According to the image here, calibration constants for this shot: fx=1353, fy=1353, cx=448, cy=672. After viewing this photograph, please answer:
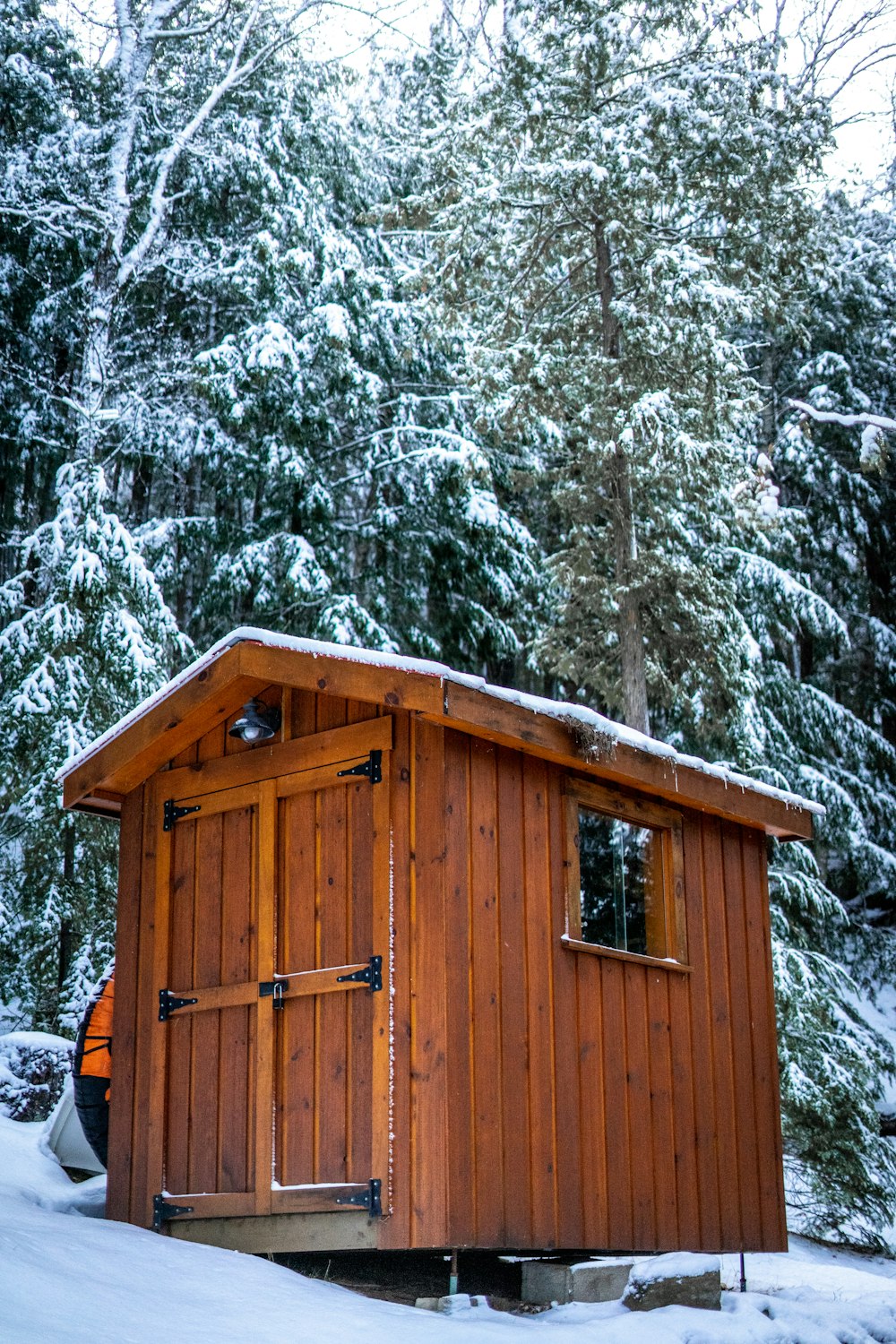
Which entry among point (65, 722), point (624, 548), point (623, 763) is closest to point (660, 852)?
point (623, 763)

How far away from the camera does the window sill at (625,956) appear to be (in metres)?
6.26

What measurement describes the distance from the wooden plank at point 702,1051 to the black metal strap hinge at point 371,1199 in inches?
78.3

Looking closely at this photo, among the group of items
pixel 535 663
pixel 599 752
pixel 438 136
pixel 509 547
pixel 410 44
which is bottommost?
pixel 599 752

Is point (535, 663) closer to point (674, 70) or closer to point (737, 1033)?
point (674, 70)

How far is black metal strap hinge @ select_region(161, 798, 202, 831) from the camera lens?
6.88 m

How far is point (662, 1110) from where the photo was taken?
6754 mm

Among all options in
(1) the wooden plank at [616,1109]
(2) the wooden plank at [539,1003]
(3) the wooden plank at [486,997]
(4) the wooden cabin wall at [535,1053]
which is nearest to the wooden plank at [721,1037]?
(4) the wooden cabin wall at [535,1053]

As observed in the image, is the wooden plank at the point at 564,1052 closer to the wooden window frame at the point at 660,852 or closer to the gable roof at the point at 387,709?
the wooden window frame at the point at 660,852

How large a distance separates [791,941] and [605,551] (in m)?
4.32

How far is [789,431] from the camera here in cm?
1836

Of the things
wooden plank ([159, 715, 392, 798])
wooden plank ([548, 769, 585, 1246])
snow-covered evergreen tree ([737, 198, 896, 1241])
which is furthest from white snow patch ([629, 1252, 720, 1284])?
snow-covered evergreen tree ([737, 198, 896, 1241])

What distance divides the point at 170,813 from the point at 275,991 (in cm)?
125

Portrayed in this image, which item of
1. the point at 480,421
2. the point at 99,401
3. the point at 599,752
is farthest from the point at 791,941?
the point at 99,401

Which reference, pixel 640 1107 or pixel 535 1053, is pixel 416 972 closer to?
pixel 535 1053
